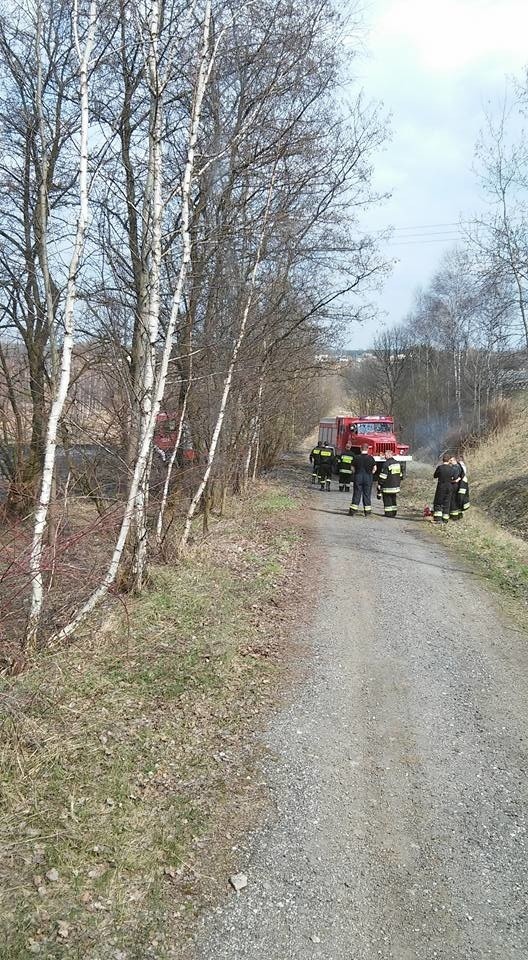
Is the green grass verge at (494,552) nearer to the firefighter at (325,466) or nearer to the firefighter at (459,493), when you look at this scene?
the firefighter at (459,493)

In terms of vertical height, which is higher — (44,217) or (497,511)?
(44,217)

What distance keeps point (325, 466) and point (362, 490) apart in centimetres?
785

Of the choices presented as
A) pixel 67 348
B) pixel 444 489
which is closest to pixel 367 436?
pixel 444 489

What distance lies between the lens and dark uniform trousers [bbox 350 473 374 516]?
16.0 meters

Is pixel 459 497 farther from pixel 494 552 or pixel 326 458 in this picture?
pixel 326 458

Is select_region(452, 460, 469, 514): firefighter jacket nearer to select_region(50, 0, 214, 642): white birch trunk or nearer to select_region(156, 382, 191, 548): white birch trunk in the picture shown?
select_region(156, 382, 191, 548): white birch trunk

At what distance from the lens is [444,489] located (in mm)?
14688

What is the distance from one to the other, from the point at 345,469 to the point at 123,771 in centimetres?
1815

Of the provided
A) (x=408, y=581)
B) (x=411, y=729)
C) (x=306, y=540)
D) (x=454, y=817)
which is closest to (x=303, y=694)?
(x=411, y=729)

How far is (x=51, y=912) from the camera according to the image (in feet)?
10.2

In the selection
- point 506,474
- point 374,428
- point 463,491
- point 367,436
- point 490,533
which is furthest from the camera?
point 374,428

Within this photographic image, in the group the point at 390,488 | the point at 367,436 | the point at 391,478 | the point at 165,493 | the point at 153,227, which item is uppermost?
the point at 153,227

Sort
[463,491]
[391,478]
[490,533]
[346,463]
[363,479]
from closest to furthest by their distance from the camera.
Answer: [490,533]
[463,491]
[363,479]
[391,478]
[346,463]

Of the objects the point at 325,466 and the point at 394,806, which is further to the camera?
the point at 325,466
